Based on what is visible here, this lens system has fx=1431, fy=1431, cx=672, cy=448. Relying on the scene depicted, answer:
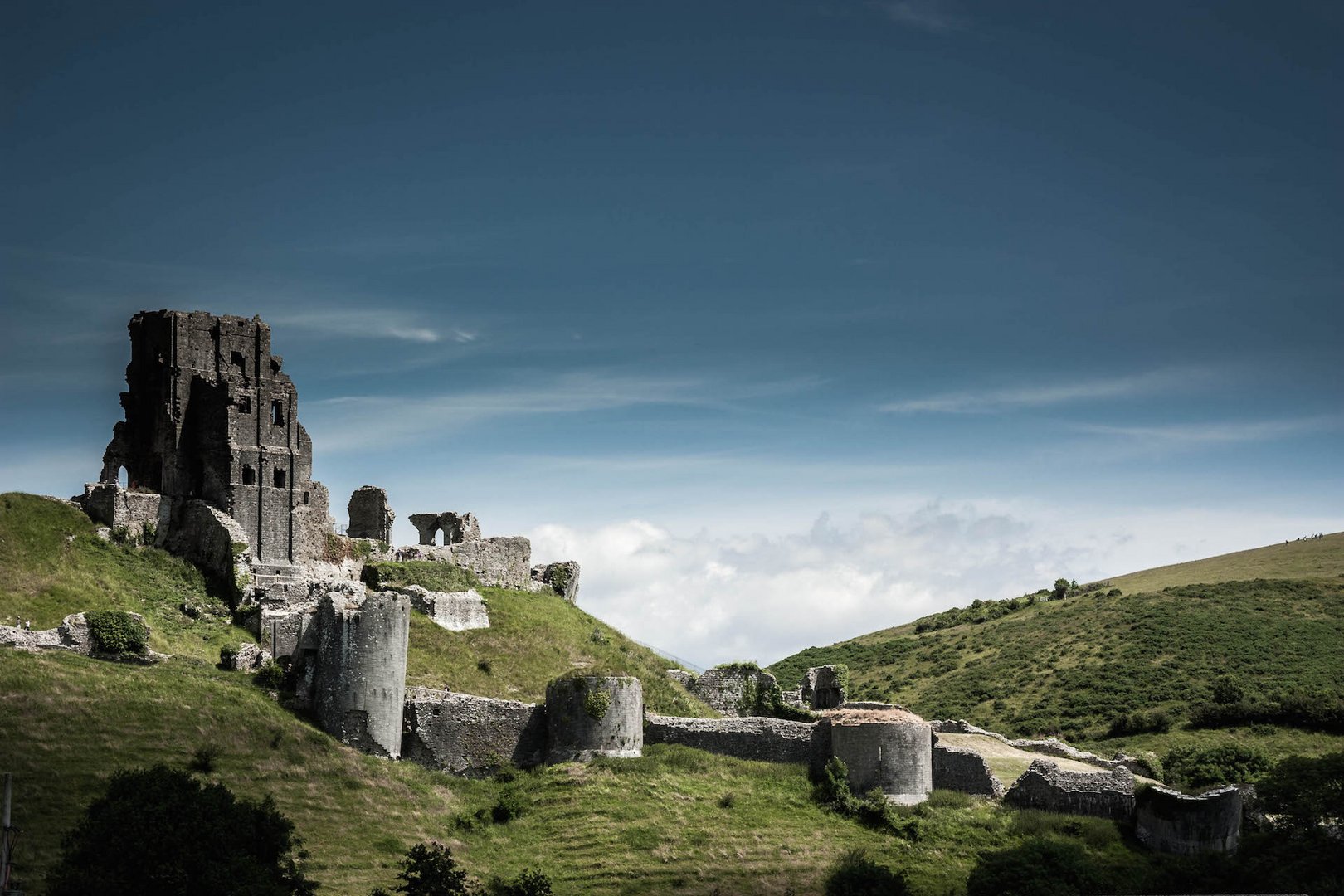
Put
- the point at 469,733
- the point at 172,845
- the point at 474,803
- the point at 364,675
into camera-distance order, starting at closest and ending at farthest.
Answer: the point at 172,845 → the point at 474,803 → the point at 364,675 → the point at 469,733

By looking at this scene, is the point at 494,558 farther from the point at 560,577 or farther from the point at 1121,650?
the point at 1121,650

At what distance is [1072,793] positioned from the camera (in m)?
48.8

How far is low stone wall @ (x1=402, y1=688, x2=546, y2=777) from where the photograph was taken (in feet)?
157

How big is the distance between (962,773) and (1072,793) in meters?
3.72

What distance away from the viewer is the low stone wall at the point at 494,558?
6756 cm

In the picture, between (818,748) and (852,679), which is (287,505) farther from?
(852,679)

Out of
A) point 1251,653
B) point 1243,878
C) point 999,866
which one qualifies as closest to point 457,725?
point 999,866

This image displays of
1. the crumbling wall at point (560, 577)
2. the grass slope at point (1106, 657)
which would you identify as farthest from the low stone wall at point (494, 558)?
the grass slope at point (1106, 657)

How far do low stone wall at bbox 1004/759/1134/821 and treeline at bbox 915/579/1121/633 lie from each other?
232 ft

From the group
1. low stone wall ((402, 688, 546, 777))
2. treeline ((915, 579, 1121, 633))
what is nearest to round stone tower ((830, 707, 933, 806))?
low stone wall ((402, 688, 546, 777))

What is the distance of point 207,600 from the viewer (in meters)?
57.1

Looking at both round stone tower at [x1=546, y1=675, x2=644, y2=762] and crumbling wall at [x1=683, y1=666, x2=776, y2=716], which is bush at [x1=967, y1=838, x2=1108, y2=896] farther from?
crumbling wall at [x1=683, y1=666, x2=776, y2=716]

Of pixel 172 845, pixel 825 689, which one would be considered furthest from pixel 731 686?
pixel 172 845

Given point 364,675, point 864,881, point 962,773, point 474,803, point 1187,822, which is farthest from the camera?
point 962,773
